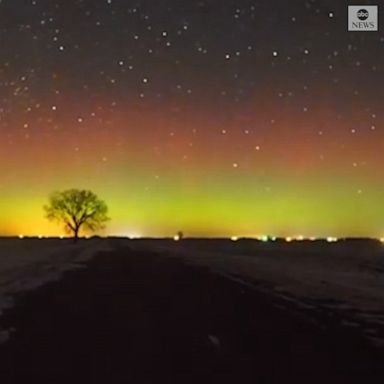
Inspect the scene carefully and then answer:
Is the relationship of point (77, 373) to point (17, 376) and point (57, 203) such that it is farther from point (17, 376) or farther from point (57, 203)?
point (57, 203)

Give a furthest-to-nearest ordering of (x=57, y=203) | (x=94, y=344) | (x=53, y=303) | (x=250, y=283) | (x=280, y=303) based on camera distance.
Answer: (x=57, y=203), (x=250, y=283), (x=280, y=303), (x=53, y=303), (x=94, y=344)

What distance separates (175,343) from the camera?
11336 mm

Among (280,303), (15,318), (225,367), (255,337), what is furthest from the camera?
(280,303)

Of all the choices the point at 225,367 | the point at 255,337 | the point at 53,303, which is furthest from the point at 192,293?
the point at 225,367

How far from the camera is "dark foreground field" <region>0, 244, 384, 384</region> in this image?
8656 mm

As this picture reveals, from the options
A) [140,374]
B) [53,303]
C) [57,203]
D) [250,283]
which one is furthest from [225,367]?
[57,203]

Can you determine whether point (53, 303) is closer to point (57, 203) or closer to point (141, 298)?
point (141, 298)

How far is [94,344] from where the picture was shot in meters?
11.1

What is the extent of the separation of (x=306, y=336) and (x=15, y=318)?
5.59 m

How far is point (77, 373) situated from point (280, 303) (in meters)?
10.6

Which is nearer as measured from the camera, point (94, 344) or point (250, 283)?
point (94, 344)

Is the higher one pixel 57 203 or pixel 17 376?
pixel 57 203

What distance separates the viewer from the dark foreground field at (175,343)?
8.66 m

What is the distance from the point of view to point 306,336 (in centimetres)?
1230
